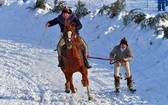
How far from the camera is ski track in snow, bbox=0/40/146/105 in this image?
13070 millimetres

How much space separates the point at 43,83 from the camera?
1487 centimetres

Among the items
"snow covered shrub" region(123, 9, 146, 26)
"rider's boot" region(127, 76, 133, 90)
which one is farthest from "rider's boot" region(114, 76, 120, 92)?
"snow covered shrub" region(123, 9, 146, 26)

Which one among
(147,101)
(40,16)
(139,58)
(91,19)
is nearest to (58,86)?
(147,101)

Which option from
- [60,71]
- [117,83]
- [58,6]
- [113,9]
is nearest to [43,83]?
[60,71]

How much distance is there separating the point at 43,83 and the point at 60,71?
5.12 ft

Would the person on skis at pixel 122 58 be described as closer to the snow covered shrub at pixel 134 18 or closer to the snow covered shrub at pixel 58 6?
the snow covered shrub at pixel 134 18

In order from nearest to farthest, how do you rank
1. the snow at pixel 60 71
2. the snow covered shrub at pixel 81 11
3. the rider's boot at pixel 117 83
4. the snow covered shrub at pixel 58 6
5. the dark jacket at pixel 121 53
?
1. the snow at pixel 60 71
2. the rider's boot at pixel 117 83
3. the dark jacket at pixel 121 53
4. the snow covered shrub at pixel 81 11
5. the snow covered shrub at pixel 58 6

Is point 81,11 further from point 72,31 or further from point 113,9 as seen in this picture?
point 72,31

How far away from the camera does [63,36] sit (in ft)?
42.5

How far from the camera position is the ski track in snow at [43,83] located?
42.9 ft

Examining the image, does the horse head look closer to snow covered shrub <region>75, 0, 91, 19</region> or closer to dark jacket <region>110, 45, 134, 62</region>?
dark jacket <region>110, 45, 134, 62</region>

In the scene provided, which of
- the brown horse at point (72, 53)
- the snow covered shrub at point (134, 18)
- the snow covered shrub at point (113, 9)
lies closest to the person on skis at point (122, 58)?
the brown horse at point (72, 53)

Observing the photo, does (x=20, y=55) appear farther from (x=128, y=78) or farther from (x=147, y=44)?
(x=128, y=78)

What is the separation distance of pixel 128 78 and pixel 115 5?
29.5 feet
